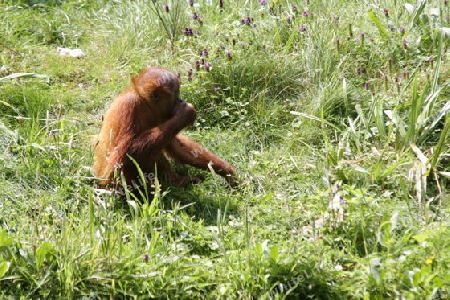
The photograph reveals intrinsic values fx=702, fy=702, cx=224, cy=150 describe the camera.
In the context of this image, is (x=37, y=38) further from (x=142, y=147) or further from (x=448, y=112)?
(x=448, y=112)

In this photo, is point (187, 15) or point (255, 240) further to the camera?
point (187, 15)

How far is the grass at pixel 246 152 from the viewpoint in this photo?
3574mm

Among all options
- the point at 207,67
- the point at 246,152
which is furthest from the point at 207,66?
the point at 246,152

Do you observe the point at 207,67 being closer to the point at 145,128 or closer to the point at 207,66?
the point at 207,66

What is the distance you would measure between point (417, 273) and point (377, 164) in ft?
4.51

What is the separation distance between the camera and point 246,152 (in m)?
5.37

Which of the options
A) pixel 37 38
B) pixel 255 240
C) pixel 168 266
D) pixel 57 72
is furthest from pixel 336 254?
pixel 37 38

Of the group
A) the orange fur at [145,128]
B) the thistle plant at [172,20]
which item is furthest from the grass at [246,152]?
the orange fur at [145,128]

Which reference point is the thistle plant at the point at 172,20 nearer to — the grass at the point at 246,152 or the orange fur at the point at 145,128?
the grass at the point at 246,152

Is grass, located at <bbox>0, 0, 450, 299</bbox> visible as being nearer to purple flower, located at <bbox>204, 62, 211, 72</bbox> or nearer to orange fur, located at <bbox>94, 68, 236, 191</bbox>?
purple flower, located at <bbox>204, 62, 211, 72</bbox>

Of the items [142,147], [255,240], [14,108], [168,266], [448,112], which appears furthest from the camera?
[14,108]

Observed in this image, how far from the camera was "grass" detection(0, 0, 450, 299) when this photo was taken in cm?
357

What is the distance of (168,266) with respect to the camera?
3635mm

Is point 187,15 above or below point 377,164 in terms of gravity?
above
